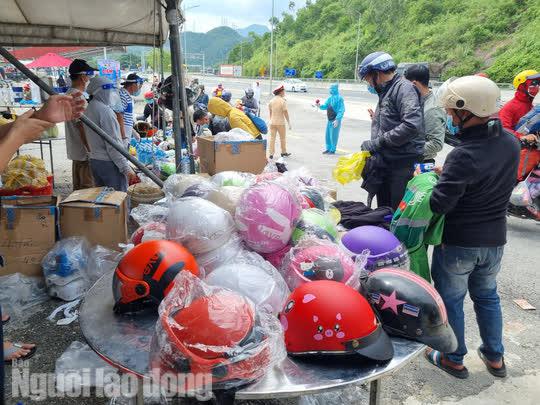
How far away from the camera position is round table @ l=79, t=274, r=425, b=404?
5.55ft

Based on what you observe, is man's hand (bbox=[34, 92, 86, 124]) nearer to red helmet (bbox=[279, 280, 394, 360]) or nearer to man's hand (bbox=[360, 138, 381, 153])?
red helmet (bbox=[279, 280, 394, 360])

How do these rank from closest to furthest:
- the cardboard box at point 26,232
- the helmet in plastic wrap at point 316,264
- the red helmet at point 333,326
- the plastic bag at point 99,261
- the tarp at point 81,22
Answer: the red helmet at point 333,326 < the helmet in plastic wrap at point 316,264 < the cardboard box at point 26,232 < the plastic bag at point 99,261 < the tarp at point 81,22

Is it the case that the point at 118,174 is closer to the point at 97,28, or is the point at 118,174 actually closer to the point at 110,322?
the point at 97,28

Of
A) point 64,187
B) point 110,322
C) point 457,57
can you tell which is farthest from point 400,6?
point 110,322

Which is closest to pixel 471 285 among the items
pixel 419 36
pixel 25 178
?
pixel 25 178

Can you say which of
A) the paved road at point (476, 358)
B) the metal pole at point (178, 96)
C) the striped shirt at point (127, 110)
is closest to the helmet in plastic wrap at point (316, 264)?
the paved road at point (476, 358)

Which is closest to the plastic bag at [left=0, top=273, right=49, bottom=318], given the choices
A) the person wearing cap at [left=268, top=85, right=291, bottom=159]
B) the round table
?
the round table

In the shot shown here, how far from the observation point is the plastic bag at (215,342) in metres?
1.62

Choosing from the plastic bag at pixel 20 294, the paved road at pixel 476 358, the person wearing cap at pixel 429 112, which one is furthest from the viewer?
the person wearing cap at pixel 429 112

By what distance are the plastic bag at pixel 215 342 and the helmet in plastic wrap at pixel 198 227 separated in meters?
0.61

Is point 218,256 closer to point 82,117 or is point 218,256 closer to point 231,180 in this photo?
point 231,180

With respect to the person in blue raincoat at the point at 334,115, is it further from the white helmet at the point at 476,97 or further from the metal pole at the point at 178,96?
the white helmet at the point at 476,97

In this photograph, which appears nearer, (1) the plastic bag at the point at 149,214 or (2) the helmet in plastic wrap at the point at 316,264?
(2) the helmet in plastic wrap at the point at 316,264

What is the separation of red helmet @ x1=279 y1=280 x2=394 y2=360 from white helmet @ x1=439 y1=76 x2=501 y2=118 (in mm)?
1413
